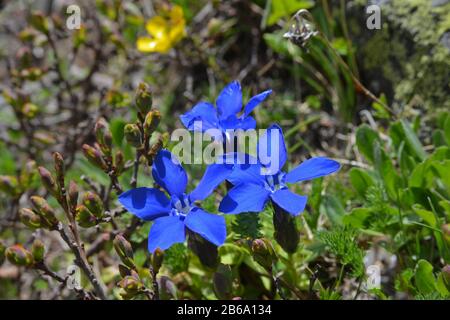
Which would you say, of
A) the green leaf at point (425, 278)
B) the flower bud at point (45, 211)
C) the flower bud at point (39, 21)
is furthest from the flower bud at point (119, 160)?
the flower bud at point (39, 21)

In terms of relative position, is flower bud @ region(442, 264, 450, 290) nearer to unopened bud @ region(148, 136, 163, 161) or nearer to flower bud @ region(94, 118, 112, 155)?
unopened bud @ region(148, 136, 163, 161)

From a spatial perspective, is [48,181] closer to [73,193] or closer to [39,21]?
[73,193]

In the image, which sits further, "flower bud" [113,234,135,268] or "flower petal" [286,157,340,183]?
"flower bud" [113,234,135,268]

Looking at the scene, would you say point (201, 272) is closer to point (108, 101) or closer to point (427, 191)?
point (427, 191)

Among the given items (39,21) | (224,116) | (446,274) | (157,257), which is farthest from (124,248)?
(39,21)

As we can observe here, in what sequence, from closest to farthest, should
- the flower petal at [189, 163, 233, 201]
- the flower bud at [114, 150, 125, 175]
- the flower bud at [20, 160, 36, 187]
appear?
the flower petal at [189, 163, 233, 201] → the flower bud at [114, 150, 125, 175] → the flower bud at [20, 160, 36, 187]

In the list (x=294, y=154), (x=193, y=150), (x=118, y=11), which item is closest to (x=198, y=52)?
(x=118, y=11)

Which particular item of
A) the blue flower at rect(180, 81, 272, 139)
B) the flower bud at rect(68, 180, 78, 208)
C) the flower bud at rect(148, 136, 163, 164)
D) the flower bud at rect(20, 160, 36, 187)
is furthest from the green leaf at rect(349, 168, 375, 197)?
the flower bud at rect(20, 160, 36, 187)
